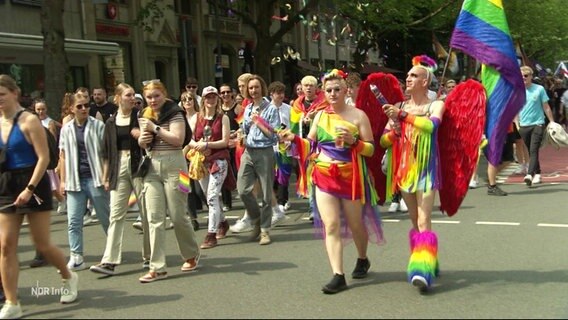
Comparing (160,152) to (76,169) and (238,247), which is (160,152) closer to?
(76,169)

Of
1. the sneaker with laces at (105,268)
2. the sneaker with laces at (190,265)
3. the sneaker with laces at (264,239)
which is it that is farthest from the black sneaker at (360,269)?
the sneaker with laces at (105,268)

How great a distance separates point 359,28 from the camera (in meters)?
24.5

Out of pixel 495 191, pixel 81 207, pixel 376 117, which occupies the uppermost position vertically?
pixel 376 117

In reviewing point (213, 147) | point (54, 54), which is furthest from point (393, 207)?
point (54, 54)

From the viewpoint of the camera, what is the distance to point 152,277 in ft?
19.1

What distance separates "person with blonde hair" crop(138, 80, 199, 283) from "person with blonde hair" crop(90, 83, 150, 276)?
0.82 feet

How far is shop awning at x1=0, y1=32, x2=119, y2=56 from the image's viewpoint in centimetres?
1645

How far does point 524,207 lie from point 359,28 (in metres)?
16.7

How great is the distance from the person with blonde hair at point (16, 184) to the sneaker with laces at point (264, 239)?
275 cm

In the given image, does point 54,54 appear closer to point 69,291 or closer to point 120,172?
point 120,172

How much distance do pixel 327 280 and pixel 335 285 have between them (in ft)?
1.47

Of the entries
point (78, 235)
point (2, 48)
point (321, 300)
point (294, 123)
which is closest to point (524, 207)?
point (294, 123)

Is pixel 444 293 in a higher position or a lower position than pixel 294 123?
lower

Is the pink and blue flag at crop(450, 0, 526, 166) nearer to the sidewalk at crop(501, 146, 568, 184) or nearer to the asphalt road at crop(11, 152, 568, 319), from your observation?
the asphalt road at crop(11, 152, 568, 319)
